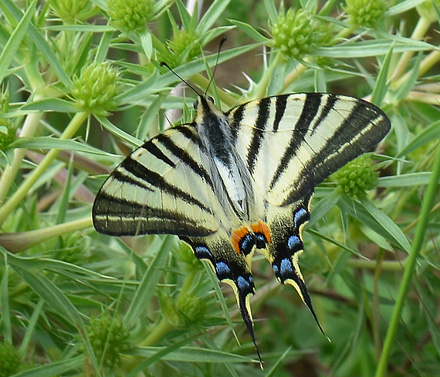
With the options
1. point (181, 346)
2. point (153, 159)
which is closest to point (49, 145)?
point (153, 159)

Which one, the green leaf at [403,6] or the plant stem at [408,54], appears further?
the plant stem at [408,54]

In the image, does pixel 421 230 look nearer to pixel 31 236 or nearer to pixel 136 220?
pixel 136 220

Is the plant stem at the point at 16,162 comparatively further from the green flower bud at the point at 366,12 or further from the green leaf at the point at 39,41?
the green flower bud at the point at 366,12

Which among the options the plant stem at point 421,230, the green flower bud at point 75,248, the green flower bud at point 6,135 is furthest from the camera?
the green flower bud at point 75,248

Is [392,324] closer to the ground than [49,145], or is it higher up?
closer to the ground

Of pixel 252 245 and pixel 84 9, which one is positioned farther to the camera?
pixel 84 9

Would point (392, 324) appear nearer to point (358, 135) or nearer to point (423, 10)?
point (358, 135)

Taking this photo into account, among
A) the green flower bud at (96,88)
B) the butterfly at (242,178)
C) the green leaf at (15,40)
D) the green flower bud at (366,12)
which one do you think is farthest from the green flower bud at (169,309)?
the green flower bud at (366,12)
